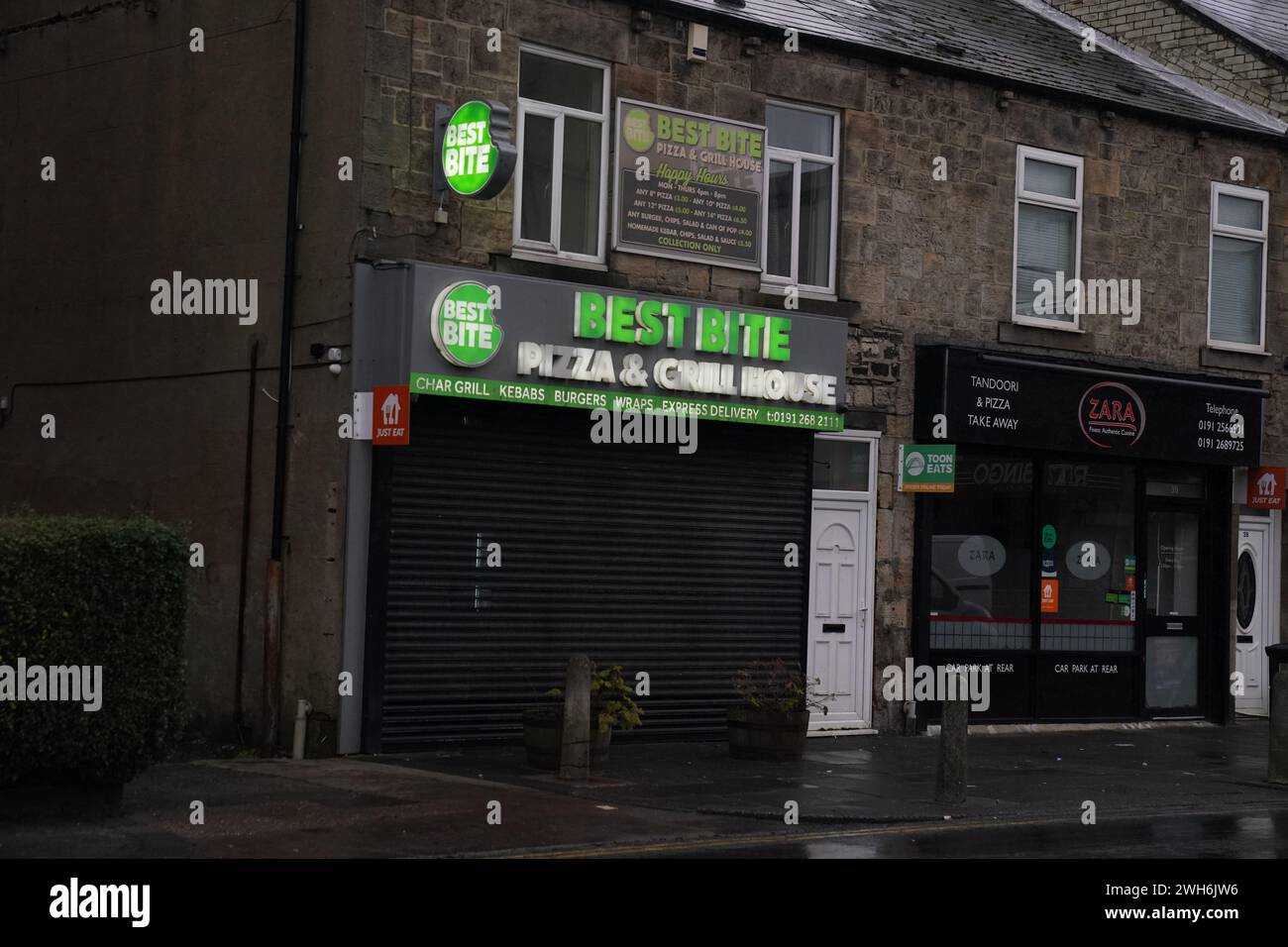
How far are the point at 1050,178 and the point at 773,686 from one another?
23.7 feet

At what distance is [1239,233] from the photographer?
21.3m

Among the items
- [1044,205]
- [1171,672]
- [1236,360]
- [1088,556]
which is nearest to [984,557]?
[1088,556]

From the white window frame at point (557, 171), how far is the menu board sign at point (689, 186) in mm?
163

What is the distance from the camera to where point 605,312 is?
1584 centimetres

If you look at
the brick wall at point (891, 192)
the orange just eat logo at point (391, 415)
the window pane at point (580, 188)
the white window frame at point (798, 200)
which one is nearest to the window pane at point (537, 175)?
the window pane at point (580, 188)

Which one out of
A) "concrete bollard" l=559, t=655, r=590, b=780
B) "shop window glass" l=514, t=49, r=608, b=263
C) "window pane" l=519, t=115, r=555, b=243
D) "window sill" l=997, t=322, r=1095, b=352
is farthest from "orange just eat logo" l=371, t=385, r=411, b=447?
"window sill" l=997, t=322, r=1095, b=352

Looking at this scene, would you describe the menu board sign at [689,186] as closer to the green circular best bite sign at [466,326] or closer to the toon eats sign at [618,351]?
the toon eats sign at [618,351]

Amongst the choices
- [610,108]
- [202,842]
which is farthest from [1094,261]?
[202,842]

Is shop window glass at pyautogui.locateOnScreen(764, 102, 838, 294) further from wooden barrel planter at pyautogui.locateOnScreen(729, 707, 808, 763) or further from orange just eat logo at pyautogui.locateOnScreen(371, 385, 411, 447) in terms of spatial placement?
orange just eat logo at pyautogui.locateOnScreen(371, 385, 411, 447)

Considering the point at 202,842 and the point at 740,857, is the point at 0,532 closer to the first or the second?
the point at 202,842

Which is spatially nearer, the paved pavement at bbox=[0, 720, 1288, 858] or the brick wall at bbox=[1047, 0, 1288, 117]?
the paved pavement at bbox=[0, 720, 1288, 858]

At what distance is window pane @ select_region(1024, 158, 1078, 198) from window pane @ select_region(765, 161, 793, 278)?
313 cm

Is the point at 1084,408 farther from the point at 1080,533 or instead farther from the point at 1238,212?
the point at 1238,212

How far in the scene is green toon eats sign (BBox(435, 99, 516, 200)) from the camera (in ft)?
48.0
